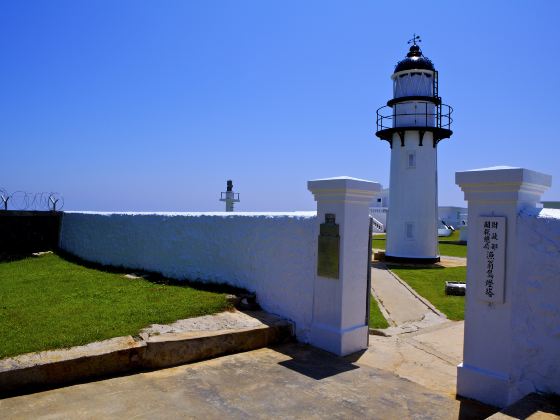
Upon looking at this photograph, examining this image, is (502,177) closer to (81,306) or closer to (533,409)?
(533,409)

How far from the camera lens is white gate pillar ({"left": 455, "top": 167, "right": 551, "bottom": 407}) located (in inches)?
163

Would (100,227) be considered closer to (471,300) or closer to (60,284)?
(60,284)

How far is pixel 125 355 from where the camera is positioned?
4805 mm

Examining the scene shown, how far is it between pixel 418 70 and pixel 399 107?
161 cm

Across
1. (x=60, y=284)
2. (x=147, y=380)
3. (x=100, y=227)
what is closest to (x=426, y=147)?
(x=100, y=227)

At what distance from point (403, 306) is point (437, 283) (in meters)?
3.96

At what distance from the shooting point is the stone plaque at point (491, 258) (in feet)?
13.7

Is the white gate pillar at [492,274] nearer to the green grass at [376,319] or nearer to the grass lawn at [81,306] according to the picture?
the green grass at [376,319]

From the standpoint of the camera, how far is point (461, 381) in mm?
4477

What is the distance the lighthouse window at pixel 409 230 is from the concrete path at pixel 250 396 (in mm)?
14047

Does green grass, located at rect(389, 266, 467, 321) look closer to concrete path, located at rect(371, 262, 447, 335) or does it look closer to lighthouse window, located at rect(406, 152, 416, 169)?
concrete path, located at rect(371, 262, 447, 335)

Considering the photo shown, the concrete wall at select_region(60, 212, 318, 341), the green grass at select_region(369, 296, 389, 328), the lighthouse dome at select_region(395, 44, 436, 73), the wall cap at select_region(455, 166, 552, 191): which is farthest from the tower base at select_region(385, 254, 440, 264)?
the wall cap at select_region(455, 166, 552, 191)

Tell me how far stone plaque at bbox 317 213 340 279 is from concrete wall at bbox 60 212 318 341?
17 centimetres

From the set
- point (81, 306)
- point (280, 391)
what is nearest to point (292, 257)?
point (280, 391)
